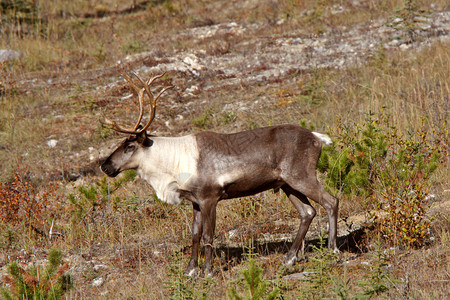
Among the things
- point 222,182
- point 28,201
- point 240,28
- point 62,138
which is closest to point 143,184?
point 28,201

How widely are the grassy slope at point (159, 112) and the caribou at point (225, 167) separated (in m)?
0.64

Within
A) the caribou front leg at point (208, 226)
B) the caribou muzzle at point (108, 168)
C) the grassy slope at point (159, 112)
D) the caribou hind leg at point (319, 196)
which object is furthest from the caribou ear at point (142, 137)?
the caribou hind leg at point (319, 196)

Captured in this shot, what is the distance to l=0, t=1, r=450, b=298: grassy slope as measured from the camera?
6.12m

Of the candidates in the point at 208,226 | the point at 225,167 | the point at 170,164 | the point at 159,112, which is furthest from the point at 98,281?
the point at 159,112

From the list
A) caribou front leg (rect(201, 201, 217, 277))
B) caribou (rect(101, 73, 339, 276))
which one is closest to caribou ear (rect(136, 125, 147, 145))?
caribou (rect(101, 73, 339, 276))

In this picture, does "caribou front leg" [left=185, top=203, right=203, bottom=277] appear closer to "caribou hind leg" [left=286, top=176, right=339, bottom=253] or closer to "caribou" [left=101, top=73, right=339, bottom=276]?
"caribou" [left=101, top=73, right=339, bottom=276]

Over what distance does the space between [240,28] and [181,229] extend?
36.2ft

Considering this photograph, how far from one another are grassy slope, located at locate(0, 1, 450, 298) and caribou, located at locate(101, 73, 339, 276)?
64cm

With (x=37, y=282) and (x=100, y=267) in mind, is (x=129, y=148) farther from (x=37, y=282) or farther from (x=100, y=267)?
(x=37, y=282)

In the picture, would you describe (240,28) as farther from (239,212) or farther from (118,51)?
(239,212)

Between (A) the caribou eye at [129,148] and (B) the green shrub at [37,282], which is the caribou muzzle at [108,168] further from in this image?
(B) the green shrub at [37,282]

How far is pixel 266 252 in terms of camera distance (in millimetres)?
6527

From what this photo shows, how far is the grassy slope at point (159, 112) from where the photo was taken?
6.12 meters

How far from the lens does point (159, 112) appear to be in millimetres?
11961
